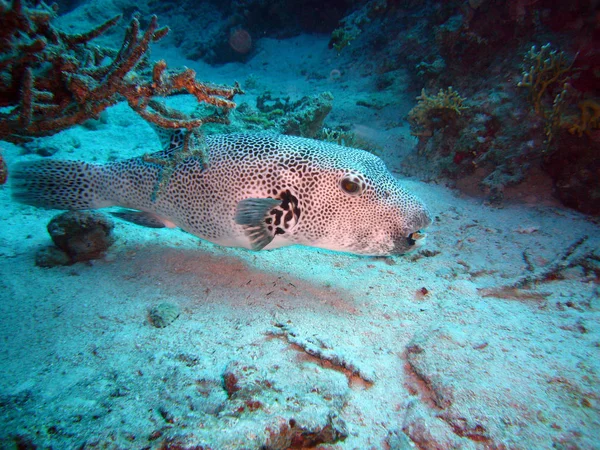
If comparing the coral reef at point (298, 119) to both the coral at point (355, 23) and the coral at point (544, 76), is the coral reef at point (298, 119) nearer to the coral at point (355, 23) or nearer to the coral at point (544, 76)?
the coral at point (544, 76)

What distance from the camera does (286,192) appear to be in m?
3.14

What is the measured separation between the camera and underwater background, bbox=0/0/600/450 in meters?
1.89

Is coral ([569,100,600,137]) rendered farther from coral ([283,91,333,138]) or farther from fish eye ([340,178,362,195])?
coral ([283,91,333,138])

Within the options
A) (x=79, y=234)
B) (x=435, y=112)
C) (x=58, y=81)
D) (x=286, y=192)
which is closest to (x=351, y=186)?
(x=286, y=192)

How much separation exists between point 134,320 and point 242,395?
1.56m

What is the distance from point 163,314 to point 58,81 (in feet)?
7.09

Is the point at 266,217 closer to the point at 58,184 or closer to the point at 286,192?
the point at 286,192

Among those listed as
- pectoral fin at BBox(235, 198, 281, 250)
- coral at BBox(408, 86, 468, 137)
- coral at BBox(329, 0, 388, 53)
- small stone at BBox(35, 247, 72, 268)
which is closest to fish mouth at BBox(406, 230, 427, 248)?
pectoral fin at BBox(235, 198, 281, 250)

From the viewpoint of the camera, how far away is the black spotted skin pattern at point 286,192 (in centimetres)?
298

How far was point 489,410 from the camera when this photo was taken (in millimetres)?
1991

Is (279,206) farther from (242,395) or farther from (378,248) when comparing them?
(242,395)

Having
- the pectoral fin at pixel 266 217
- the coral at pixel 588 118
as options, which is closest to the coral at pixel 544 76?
the coral at pixel 588 118

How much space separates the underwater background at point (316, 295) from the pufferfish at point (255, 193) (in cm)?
43

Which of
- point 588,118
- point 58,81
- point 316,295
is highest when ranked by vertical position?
point 588,118
